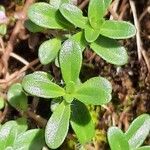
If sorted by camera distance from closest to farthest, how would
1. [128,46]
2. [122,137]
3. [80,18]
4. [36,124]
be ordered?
1. [122,137]
2. [80,18]
3. [36,124]
4. [128,46]

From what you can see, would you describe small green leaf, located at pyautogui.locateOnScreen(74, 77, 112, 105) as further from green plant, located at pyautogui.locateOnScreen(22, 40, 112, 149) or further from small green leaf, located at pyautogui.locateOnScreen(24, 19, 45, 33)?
small green leaf, located at pyautogui.locateOnScreen(24, 19, 45, 33)

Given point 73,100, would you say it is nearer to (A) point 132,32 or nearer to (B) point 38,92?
(B) point 38,92

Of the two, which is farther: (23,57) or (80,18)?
(23,57)

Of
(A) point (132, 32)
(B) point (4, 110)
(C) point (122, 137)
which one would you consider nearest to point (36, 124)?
(B) point (4, 110)

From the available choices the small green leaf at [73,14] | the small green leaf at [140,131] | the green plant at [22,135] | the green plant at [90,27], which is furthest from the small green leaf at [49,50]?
the small green leaf at [140,131]

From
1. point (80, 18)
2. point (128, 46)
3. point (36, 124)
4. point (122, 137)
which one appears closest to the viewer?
point (122, 137)

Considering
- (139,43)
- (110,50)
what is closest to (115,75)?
(139,43)

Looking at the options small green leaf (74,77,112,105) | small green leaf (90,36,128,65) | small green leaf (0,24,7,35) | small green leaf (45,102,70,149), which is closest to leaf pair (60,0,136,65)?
Answer: small green leaf (90,36,128,65)
